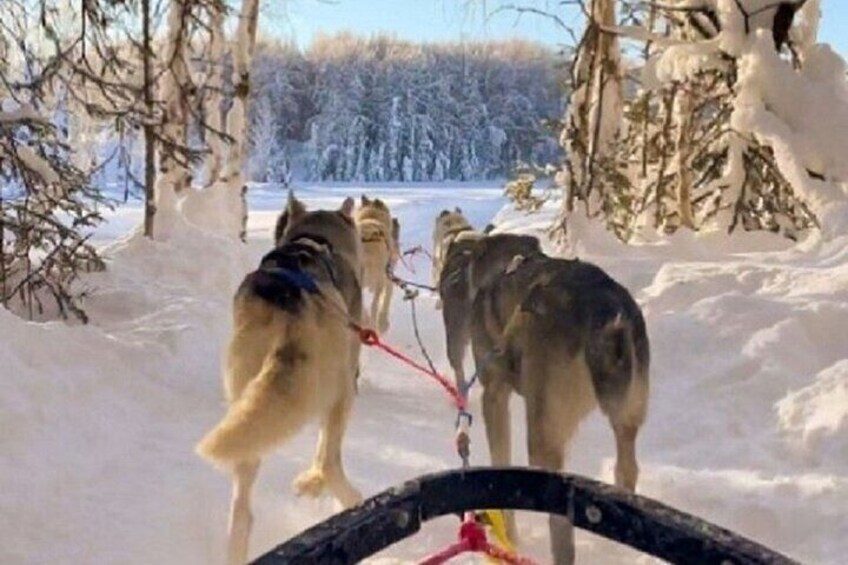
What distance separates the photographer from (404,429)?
6.28 m

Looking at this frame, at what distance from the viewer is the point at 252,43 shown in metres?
14.5

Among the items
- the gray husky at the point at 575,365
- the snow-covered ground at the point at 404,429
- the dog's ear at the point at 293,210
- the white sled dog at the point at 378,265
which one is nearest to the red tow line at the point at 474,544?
the gray husky at the point at 575,365

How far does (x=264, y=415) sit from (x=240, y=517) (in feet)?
1.99

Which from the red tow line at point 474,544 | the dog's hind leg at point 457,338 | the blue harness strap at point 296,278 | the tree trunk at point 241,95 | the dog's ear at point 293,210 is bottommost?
the dog's hind leg at point 457,338

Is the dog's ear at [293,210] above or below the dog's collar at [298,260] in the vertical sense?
above

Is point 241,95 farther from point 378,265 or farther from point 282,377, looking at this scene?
point 282,377

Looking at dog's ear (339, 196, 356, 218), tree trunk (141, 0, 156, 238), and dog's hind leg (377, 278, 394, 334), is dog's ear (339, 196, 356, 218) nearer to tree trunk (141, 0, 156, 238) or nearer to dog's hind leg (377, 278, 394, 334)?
dog's hind leg (377, 278, 394, 334)

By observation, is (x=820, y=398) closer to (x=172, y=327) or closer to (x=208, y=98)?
(x=172, y=327)

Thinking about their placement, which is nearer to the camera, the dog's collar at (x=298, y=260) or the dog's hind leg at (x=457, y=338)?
the dog's collar at (x=298, y=260)

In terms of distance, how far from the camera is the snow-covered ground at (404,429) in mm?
4141

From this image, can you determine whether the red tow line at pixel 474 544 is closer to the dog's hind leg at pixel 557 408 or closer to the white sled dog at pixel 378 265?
the dog's hind leg at pixel 557 408

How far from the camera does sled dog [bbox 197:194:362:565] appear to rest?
3.49m

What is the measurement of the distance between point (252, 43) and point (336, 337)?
35.6 ft

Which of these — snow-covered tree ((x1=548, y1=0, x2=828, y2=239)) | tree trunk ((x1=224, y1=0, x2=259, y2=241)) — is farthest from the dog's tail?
tree trunk ((x1=224, y1=0, x2=259, y2=241))
